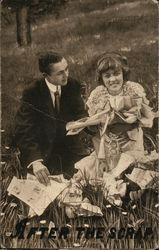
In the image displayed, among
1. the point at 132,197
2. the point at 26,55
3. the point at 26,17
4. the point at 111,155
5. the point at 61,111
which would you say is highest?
the point at 26,17

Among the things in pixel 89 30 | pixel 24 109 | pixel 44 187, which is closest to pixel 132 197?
pixel 44 187

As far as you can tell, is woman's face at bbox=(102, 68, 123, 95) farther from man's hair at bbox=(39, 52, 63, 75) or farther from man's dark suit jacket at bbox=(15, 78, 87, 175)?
man's hair at bbox=(39, 52, 63, 75)

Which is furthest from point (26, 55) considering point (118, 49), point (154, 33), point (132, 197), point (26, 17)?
point (132, 197)

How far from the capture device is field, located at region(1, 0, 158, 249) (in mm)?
3719

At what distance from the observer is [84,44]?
3.75m

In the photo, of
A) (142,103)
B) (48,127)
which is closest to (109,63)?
(142,103)

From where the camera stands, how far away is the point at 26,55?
3783 millimetres

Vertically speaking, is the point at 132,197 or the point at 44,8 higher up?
the point at 44,8

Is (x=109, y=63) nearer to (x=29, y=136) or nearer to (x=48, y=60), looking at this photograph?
(x=48, y=60)

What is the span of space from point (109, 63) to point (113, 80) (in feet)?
0.43

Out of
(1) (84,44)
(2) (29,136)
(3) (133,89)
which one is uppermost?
(1) (84,44)

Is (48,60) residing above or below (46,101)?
above

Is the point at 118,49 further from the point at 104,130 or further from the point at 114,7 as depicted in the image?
the point at 104,130

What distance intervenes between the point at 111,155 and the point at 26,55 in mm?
986
